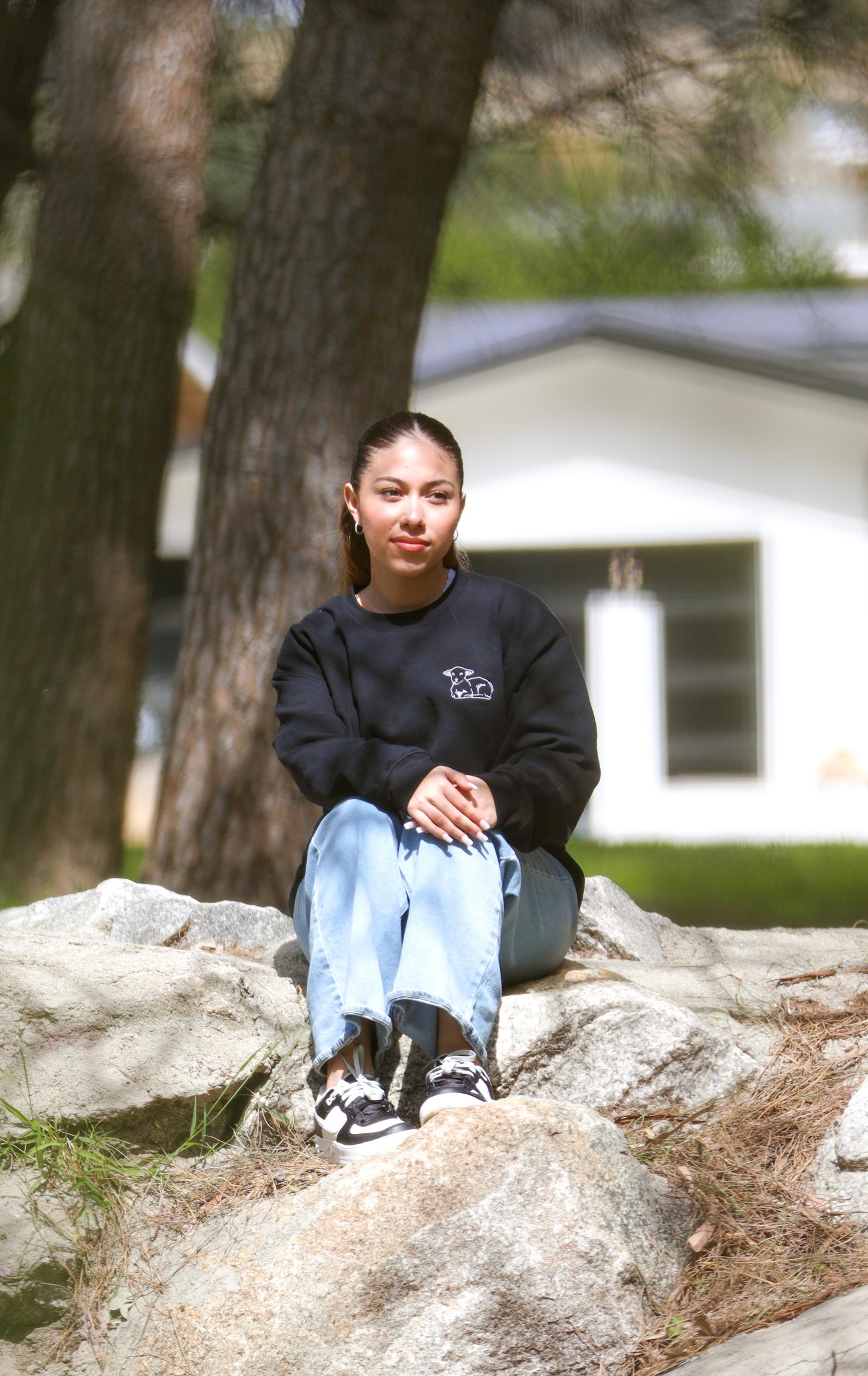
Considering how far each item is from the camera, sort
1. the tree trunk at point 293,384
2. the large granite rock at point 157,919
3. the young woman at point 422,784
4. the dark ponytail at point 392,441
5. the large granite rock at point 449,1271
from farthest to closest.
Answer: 1. the tree trunk at point 293,384
2. the large granite rock at point 157,919
3. the dark ponytail at point 392,441
4. the young woman at point 422,784
5. the large granite rock at point 449,1271

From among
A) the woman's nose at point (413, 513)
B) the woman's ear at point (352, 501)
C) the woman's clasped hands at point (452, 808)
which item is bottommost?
the woman's clasped hands at point (452, 808)

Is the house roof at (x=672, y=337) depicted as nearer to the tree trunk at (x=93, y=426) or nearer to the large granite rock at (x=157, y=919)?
the tree trunk at (x=93, y=426)

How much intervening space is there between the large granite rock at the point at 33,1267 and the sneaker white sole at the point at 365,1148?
392 mm

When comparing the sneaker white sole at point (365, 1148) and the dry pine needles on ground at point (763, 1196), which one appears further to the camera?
the sneaker white sole at point (365, 1148)

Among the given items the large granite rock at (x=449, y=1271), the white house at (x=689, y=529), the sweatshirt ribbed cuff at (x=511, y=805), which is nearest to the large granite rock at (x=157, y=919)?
the sweatshirt ribbed cuff at (x=511, y=805)

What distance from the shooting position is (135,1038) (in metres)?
2.06

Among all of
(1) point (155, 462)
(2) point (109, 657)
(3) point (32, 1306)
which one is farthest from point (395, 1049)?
(1) point (155, 462)

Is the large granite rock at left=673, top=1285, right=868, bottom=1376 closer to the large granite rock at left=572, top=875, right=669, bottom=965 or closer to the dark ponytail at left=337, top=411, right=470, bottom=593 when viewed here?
the large granite rock at left=572, top=875, right=669, bottom=965

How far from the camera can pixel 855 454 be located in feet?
24.8

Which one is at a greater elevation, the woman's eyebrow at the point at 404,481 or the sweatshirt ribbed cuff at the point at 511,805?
the woman's eyebrow at the point at 404,481

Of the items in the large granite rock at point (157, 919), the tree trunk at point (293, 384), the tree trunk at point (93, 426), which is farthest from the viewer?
the tree trunk at point (93, 426)

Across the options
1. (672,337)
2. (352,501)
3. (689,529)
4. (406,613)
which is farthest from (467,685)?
(689,529)

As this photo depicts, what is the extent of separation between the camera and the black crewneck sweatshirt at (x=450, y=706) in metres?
2.01

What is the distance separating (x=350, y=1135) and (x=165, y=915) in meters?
1.05
